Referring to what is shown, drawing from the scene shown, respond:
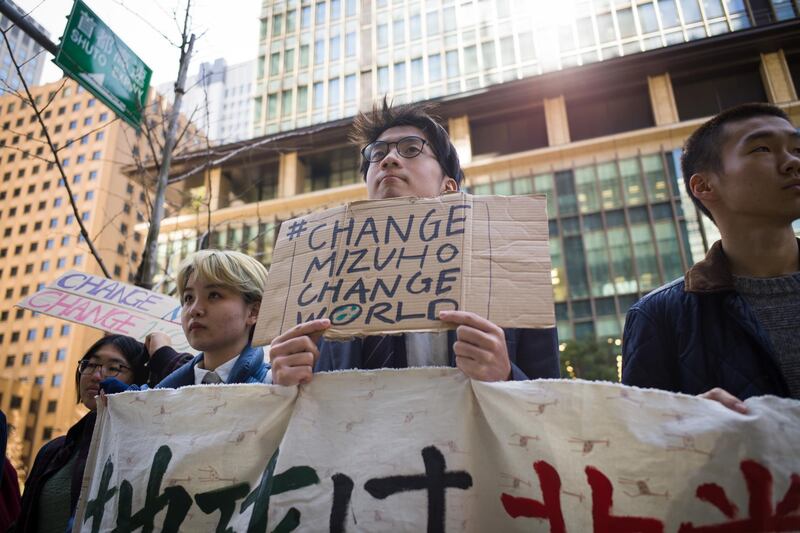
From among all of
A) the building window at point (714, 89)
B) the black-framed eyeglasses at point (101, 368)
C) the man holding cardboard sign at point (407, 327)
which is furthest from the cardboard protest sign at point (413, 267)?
the building window at point (714, 89)

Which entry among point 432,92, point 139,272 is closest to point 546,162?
point 432,92

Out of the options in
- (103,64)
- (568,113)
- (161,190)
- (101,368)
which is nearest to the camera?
(101,368)

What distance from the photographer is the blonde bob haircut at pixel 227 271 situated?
2375 millimetres

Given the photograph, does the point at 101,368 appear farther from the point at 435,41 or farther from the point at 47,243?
the point at 47,243

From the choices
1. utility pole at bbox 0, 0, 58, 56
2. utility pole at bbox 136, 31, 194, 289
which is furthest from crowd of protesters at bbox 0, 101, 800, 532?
utility pole at bbox 0, 0, 58, 56

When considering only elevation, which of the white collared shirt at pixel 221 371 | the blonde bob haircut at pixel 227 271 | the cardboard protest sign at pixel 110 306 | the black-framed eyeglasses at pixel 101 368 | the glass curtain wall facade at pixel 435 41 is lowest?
the white collared shirt at pixel 221 371

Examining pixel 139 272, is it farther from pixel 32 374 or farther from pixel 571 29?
pixel 32 374

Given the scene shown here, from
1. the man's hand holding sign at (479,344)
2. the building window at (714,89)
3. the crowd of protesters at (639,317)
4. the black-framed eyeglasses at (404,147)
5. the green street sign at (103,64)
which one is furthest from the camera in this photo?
the building window at (714,89)

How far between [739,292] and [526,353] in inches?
29.8

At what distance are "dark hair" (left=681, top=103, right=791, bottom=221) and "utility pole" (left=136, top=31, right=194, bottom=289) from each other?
4.25 metres

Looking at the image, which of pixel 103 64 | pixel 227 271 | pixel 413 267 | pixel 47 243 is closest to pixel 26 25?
pixel 103 64

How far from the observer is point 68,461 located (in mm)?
2512

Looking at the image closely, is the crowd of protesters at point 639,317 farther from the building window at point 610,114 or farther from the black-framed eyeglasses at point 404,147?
the building window at point 610,114

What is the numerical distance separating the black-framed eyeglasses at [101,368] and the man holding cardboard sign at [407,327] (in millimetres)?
1587
